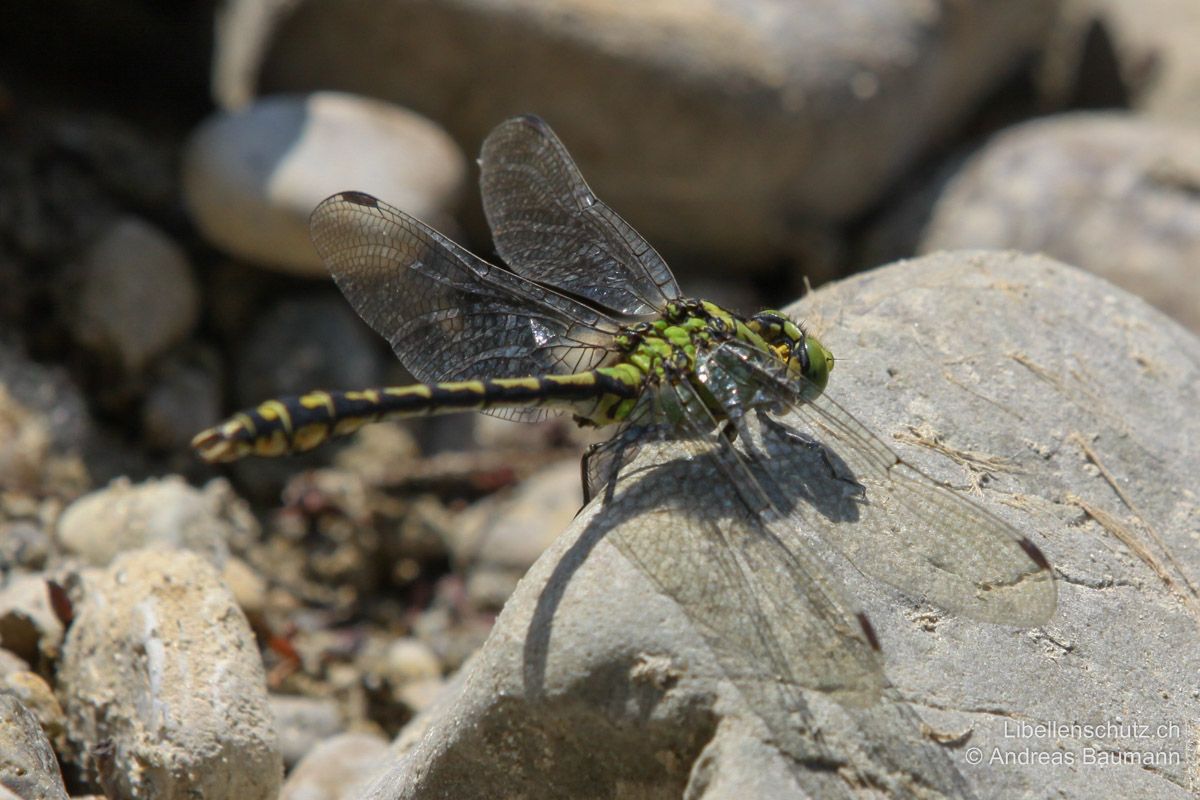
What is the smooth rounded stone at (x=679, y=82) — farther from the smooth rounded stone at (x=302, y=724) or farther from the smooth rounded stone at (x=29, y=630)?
the smooth rounded stone at (x=29, y=630)

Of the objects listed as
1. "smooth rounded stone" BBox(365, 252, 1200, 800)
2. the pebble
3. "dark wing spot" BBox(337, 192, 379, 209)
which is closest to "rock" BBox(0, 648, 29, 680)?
the pebble

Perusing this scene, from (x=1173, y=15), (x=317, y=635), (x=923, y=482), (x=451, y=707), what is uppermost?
(x=1173, y=15)

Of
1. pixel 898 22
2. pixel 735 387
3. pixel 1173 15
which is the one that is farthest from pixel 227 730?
pixel 1173 15

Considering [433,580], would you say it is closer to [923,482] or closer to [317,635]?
[317,635]

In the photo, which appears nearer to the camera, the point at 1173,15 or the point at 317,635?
the point at 317,635

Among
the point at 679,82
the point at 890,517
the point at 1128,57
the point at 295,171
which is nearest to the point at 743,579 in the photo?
the point at 890,517
